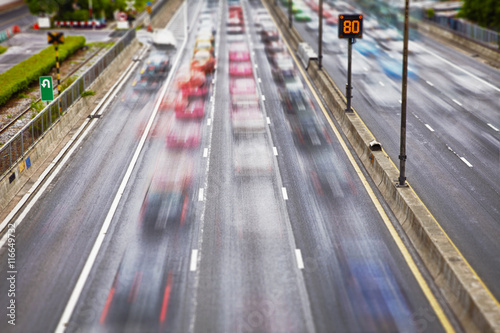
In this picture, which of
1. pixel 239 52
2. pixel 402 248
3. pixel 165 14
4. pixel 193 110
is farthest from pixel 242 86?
pixel 165 14

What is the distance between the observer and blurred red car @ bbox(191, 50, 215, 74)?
159ft

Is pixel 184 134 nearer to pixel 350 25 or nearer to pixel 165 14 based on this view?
pixel 350 25

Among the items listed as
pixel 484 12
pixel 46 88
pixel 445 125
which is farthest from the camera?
pixel 484 12

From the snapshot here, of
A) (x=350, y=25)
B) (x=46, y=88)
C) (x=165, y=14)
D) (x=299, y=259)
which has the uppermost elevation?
(x=350, y=25)

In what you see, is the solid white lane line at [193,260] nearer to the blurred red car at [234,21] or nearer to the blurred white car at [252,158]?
the blurred white car at [252,158]

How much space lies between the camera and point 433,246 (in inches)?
731

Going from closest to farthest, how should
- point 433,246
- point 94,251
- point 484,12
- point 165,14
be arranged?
1. point 433,246
2. point 94,251
3. point 484,12
4. point 165,14

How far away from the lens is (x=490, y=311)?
14852 millimetres

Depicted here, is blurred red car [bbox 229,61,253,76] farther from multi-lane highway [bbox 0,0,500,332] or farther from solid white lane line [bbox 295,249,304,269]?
solid white lane line [bbox 295,249,304,269]

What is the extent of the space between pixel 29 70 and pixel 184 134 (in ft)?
58.3

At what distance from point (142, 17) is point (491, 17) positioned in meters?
41.0

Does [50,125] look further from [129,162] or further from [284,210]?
[284,210]

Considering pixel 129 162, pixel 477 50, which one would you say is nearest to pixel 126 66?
pixel 129 162

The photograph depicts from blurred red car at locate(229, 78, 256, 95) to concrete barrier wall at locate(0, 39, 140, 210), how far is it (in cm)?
850
